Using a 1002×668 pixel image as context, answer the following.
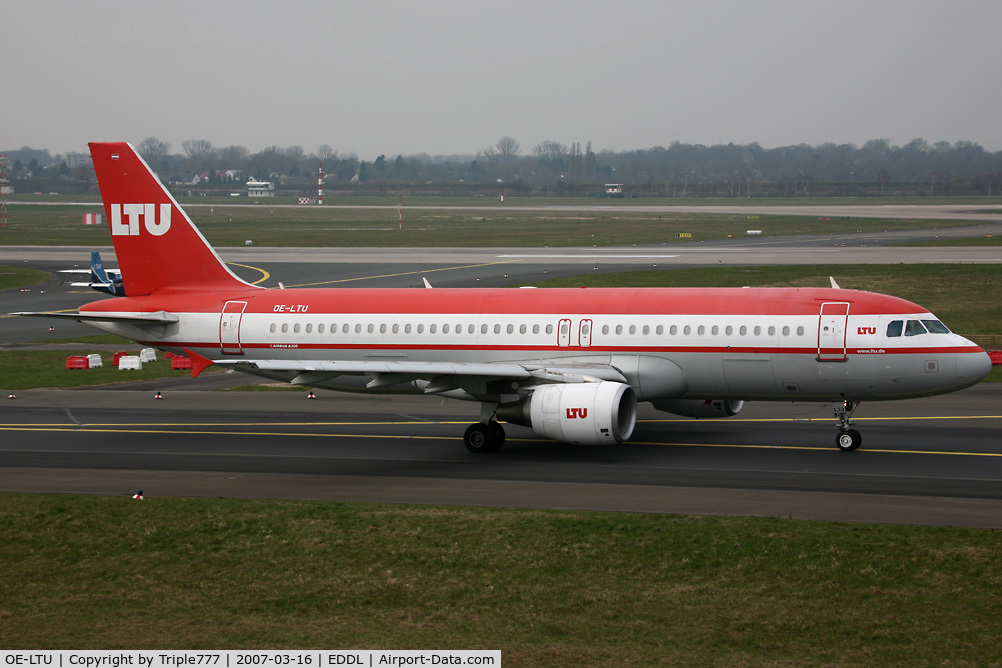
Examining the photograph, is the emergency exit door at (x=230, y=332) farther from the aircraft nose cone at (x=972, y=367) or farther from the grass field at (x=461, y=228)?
the grass field at (x=461, y=228)

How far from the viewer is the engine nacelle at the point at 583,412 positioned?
2938 cm

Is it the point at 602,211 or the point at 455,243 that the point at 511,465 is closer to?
the point at 455,243

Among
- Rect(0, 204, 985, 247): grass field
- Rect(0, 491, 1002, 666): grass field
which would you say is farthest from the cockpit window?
Rect(0, 204, 985, 247): grass field

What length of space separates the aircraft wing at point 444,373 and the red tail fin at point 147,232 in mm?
7372

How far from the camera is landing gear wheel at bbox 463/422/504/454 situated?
31.9 m

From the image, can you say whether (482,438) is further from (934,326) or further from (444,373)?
(934,326)

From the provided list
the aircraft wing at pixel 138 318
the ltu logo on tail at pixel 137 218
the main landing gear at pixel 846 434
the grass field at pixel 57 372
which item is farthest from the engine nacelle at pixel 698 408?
the grass field at pixel 57 372

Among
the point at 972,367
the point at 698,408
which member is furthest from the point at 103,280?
the point at 972,367

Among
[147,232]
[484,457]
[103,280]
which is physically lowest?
[484,457]

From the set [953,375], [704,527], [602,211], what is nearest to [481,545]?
[704,527]

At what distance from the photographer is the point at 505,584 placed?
19203 millimetres

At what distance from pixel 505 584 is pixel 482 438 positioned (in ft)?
41.8

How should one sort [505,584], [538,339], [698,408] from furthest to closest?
[698,408] < [538,339] < [505,584]

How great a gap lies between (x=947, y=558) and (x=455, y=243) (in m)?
104
